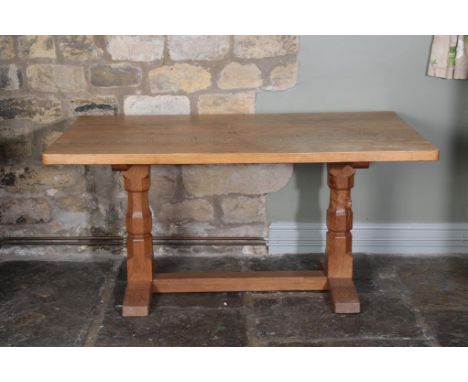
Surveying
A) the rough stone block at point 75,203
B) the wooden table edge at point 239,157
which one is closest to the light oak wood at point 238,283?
the rough stone block at point 75,203

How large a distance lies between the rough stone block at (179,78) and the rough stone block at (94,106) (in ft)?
0.72

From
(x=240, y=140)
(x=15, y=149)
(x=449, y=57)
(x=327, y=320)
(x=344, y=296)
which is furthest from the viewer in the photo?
(x=15, y=149)

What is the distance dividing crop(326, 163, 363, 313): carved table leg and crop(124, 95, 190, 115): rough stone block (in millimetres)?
861

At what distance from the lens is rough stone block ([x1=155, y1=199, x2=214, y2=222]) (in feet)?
13.5

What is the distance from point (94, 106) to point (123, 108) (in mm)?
149

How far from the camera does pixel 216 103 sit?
3.95 m

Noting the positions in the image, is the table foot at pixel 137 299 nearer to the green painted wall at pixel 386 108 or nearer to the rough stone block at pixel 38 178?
the rough stone block at pixel 38 178

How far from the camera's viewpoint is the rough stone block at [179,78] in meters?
3.90

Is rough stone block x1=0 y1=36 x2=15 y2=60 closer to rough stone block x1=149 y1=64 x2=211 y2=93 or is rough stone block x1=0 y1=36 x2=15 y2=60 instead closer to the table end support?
rough stone block x1=149 y1=64 x2=211 y2=93

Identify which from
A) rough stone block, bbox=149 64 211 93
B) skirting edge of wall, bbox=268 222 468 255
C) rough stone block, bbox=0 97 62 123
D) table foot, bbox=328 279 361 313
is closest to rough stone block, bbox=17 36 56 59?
rough stone block, bbox=0 97 62 123

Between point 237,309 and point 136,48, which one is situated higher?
point 136,48

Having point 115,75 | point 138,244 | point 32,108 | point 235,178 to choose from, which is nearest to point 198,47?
point 115,75

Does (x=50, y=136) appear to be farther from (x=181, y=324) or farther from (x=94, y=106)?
(x=181, y=324)

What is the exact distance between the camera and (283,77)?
12.8 feet
